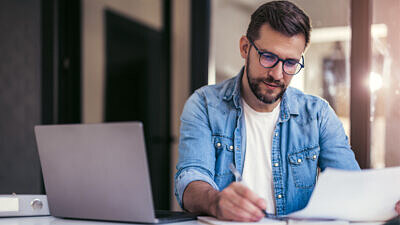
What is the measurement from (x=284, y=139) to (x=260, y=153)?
4.0 inches

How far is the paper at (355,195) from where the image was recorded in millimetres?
1035

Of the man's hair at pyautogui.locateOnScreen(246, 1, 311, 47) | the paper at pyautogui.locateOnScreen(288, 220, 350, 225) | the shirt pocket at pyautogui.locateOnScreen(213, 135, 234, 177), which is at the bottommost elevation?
the paper at pyautogui.locateOnScreen(288, 220, 350, 225)

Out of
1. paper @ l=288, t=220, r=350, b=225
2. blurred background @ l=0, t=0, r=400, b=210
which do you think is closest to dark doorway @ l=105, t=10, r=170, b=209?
blurred background @ l=0, t=0, r=400, b=210

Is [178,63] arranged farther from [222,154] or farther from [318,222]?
[318,222]

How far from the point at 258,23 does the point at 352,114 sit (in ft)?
3.12

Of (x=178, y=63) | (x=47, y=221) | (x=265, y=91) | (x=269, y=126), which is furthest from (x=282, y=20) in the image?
(x=178, y=63)

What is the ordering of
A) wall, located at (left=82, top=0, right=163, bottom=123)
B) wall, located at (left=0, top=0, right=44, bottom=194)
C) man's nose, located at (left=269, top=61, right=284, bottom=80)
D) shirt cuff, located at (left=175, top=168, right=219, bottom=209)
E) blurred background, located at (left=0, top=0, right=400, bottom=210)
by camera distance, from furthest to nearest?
wall, located at (left=82, top=0, right=163, bottom=123)
wall, located at (left=0, top=0, right=44, bottom=194)
blurred background, located at (left=0, top=0, right=400, bottom=210)
man's nose, located at (left=269, top=61, right=284, bottom=80)
shirt cuff, located at (left=175, top=168, right=219, bottom=209)

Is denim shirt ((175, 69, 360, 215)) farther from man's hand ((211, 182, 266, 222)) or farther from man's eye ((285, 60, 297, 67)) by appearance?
man's hand ((211, 182, 266, 222))

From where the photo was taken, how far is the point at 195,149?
1.51 m

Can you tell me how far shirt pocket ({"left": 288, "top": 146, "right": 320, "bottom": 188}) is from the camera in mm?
1664

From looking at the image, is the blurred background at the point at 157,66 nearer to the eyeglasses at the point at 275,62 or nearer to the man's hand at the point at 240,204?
the eyeglasses at the point at 275,62

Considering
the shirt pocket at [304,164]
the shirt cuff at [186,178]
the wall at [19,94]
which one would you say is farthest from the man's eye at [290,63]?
the wall at [19,94]

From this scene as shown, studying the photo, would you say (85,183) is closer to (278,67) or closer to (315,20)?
(278,67)

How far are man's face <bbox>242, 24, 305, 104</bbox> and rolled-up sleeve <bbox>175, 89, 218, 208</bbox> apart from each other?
0.22 m
